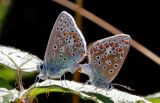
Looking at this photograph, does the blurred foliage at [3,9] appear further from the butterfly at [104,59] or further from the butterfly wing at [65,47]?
the butterfly at [104,59]

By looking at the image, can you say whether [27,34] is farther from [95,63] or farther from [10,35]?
[95,63]

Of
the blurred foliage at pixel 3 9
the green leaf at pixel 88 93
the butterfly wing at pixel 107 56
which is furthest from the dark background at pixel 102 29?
the green leaf at pixel 88 93

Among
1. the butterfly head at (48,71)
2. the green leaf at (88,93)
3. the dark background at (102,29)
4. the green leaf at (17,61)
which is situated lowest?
the green leaf at (88,93)

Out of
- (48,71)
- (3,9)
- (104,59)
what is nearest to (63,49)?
(48,71)

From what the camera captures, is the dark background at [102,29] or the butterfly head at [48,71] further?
the dark background at [102,29]

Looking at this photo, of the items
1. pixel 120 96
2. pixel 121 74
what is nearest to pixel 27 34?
pixel 121 74

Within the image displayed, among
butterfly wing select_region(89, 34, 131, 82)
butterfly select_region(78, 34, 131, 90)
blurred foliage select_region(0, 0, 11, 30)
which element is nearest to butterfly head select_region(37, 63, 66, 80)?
butterfly select_region(78, 34, 131, 90)

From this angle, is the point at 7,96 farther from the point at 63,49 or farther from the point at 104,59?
the point at 104,59

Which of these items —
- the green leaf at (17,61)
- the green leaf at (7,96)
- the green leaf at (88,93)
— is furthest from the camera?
the green leaf at (17,61)
